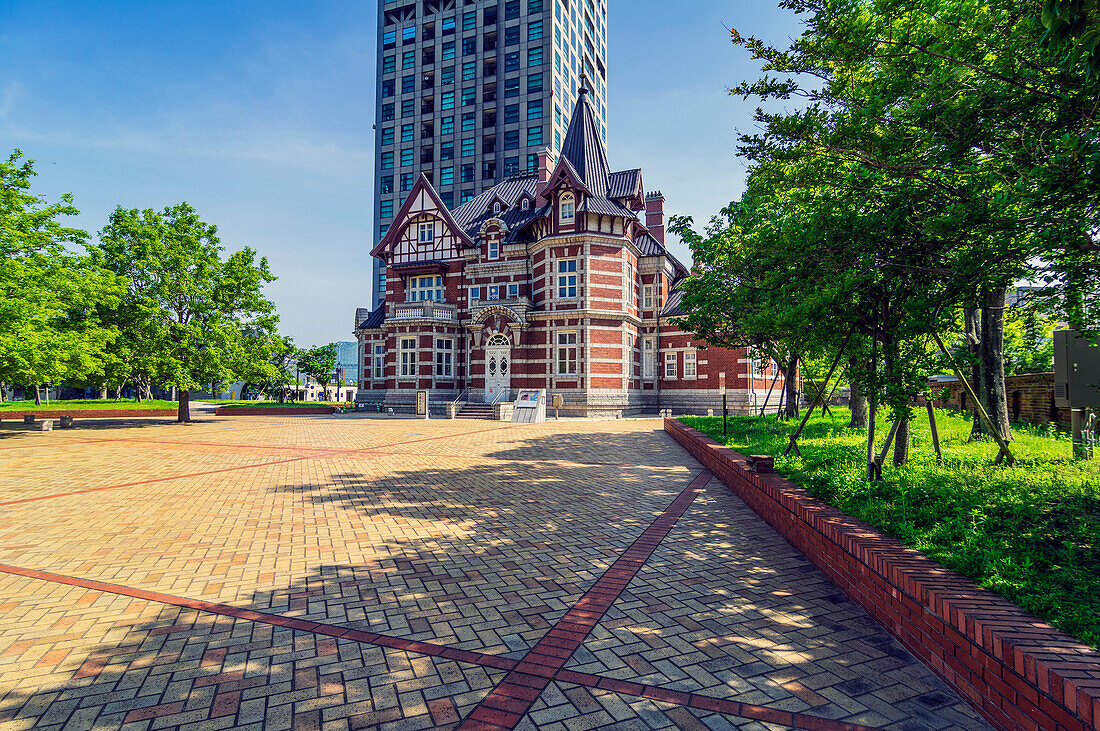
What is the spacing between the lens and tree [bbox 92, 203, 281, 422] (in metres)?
23.7

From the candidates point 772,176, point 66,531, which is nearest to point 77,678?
Result: point 66,531

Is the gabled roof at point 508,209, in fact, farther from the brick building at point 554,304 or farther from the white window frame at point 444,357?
the white window frame at point 444,357

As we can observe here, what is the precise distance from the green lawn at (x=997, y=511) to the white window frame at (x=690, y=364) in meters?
23.2

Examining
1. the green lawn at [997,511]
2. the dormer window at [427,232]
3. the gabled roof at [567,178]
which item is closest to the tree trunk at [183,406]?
the dormer window at [427,232]

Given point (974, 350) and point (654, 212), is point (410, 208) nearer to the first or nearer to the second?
point (654, 212)

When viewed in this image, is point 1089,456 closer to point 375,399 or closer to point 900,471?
point 900,471

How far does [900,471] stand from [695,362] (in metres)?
25.9

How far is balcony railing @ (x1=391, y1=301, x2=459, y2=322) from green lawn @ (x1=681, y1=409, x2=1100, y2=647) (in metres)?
26.8

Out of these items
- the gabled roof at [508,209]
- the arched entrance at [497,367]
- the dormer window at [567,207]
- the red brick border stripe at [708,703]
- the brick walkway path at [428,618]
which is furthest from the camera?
the gabled roof at [508,209]

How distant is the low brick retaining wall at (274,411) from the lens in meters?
34.1

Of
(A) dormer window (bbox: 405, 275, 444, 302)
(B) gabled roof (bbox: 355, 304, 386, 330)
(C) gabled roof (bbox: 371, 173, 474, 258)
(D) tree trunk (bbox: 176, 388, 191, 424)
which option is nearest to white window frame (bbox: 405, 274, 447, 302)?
(A) dormer window (bbox: 405, 275, 444, 302)

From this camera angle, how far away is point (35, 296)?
16.8 meters

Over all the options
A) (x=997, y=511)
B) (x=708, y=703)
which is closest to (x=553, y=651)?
(x=708, y=703)

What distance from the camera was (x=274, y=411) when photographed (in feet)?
118
